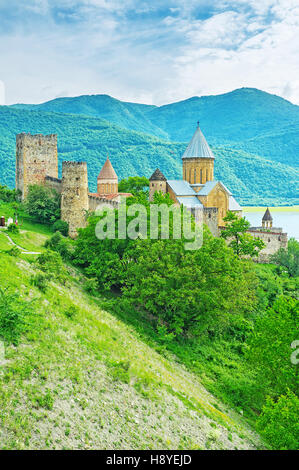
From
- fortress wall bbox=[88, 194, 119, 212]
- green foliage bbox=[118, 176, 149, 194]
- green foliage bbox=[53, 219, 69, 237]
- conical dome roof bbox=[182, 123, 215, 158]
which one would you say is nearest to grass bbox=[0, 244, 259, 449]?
green foliage bbox=[53, 219, 69, 237]

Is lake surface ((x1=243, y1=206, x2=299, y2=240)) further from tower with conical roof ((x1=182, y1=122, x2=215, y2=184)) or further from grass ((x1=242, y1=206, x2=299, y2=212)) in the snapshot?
tower with conical roof ((x1=182, y1=122, x2=215, y2=184))

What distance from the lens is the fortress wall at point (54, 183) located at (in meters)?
29.4

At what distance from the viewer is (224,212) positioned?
36.7 metres

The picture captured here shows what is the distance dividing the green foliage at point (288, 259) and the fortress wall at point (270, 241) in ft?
1.27

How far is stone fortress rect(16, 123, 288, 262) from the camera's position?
2484 centimetres

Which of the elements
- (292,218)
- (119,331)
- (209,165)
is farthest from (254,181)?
(119,331)

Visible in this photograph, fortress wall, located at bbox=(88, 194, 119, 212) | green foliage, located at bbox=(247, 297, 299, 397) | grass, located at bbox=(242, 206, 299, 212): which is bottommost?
green foliage, located at bbox=(247, 297, 299, 397)

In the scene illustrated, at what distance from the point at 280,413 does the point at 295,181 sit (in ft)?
366

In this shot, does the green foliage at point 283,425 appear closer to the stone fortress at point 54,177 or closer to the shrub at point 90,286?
the shrub at point 90,286

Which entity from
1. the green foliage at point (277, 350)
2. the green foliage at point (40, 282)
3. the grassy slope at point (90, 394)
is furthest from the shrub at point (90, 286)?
the green foliage at point (277, 350)

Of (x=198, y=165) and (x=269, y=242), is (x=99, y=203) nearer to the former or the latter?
(x=269, y=242)

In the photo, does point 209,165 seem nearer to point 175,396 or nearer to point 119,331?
point 119,331

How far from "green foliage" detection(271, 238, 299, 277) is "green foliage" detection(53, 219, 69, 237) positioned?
16546 millimetres

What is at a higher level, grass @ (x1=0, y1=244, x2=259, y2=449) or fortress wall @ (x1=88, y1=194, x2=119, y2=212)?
fortress wall @ (x1=88, y1=194, x2=119, y2=212)
